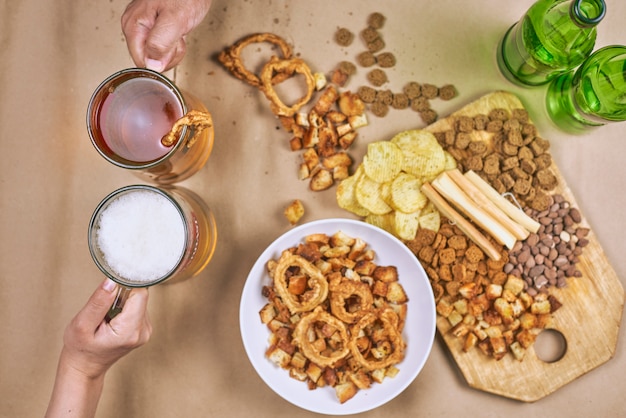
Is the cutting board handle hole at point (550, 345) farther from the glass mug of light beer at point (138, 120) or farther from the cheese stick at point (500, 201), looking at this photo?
the glass mug of light beer at point (138, 120)

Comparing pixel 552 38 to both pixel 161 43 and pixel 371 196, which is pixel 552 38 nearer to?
pixel 371 196

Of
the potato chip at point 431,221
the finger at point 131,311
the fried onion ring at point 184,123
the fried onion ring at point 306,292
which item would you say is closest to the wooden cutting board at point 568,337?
the potato chip at point 431,221

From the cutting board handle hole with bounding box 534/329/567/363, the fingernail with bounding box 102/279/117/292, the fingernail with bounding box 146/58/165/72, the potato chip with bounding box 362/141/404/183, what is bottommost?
the cutting board handle hole with bounding box 534/329/567/363

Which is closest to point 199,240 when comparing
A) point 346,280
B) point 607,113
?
point 346,280

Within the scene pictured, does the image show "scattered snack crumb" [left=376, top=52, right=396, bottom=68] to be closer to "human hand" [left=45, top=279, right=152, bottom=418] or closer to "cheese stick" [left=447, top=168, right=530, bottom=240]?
"cheese stick" [left=447, top=168, right=530, bottom=240]

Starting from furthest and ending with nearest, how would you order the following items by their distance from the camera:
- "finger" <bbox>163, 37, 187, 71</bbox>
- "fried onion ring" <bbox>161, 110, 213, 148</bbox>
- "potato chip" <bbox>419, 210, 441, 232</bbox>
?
"potato chip" <bbox>419, 210, 441, 232</bbox>, "finger" <bbox>163, 37, 187, 71</bbox>, "fried onion ring" <bbox>161, 110, 213, 148</bbox>

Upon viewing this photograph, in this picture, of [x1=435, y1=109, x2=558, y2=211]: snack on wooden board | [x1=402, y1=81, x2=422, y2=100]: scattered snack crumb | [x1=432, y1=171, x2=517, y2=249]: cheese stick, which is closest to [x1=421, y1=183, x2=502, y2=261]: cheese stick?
[x1=432, y1=171, x2=517, y2=249]: cheese stick

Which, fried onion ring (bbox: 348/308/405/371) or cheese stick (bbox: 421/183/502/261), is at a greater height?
cheese stick (bbox: 421/183/502/261)
